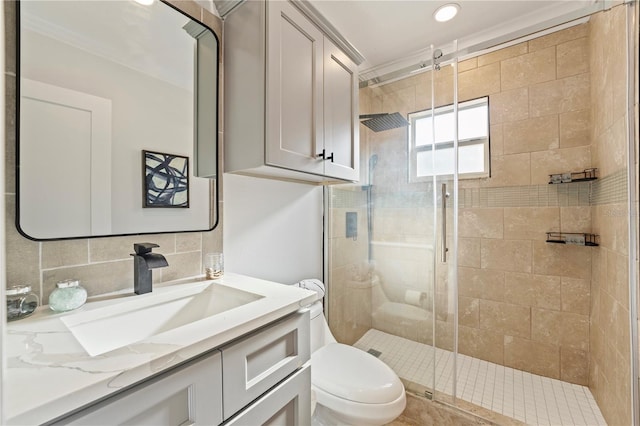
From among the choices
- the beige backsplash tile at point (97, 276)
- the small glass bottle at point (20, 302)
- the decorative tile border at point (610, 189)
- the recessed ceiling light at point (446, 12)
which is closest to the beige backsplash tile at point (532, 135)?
the decorative tile border at point (610, 189)

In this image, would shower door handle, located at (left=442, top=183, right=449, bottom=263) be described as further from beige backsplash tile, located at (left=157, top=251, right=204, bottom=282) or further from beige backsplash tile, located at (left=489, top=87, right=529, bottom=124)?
beige backsplash tile, located at (left=157, top=251, right=204, bottom=282)

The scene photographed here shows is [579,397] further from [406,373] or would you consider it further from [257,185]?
[257,185]

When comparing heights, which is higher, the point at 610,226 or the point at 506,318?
the point at 610,226

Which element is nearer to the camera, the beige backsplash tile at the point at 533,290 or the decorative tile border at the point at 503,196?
the decorative tile border at the point at 503,196

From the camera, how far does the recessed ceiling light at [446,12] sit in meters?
1.53

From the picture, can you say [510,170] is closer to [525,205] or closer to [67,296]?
[525,205]

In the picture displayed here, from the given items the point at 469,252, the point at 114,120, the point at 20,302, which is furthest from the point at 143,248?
the point at 469,252

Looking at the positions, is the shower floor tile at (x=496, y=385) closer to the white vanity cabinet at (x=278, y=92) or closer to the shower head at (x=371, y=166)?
the shower head at (x=371, y=166)

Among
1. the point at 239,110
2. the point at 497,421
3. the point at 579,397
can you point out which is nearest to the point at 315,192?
the point at 239,110

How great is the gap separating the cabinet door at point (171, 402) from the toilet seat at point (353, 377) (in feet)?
2.31

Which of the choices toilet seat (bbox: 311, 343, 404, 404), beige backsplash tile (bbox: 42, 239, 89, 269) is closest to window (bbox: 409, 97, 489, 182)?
toilet seat (bbox: 311, 343, 404, 404)

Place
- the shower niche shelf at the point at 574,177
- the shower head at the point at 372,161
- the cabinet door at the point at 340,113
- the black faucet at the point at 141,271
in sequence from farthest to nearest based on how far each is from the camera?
the shower head at the point at 372,161 < the shower niche shelf at the point at 574,177 < the cabinet door at the point at 340,113 < the black faucet at the point at 141,271

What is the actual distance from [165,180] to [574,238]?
2.30 m

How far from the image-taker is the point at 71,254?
0.85 meters
